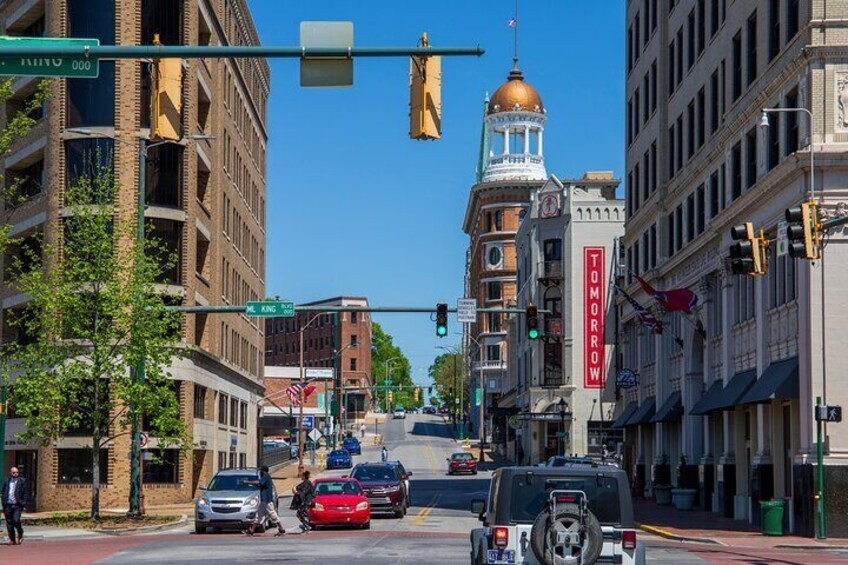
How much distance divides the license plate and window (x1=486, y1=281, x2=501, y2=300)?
125 metres

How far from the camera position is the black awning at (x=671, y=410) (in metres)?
59.0

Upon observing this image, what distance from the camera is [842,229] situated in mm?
39688

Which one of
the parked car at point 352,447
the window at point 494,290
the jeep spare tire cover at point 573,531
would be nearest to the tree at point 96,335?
the jeep spare tire cover at point 573,531

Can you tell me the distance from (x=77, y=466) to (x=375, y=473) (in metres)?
15.4

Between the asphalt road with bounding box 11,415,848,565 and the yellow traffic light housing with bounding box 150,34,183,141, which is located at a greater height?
the yellow traffic light housing with bounding box 150,34,183,141

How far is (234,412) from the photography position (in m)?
81.1

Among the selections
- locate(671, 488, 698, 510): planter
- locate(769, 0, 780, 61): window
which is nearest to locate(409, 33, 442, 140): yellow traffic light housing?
locate(769, 0, 780, 61): window

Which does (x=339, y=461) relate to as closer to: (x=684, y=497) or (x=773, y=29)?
(x=684, y=497)

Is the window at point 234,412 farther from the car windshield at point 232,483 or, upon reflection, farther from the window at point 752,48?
the window at point 752,48

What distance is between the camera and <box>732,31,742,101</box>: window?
162ft

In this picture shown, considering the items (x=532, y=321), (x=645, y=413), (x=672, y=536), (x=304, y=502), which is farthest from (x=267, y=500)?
(x=645, y=413)

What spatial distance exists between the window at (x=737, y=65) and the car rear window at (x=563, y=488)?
3344 centimetres

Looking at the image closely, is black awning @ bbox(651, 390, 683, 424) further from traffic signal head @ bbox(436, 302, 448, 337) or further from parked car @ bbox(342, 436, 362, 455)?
parked car @ bbox(342, 436, 362, 455)

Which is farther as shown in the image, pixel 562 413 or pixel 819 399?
pixel 562 413
